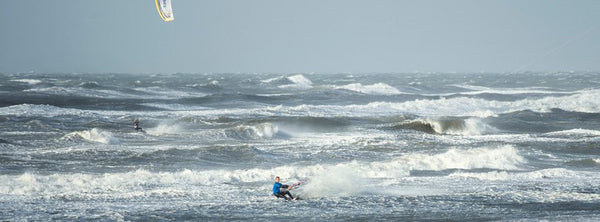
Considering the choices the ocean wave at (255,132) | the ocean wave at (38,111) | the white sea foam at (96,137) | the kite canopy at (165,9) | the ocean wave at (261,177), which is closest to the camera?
the ocean wave at (261,177)

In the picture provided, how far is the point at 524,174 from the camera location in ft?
70.8

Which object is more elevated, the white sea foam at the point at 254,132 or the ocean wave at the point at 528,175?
the white sea foam at the point at 254,132

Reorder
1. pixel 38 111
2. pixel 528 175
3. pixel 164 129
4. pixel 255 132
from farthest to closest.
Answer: pixel 38 111
pixel 164 129
pixel 255 132
pixel 528 175

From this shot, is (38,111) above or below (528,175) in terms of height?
above

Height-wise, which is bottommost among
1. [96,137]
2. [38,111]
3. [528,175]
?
[528,175]

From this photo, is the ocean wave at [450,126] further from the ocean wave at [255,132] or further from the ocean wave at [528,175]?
the ocean wave at [528,175]

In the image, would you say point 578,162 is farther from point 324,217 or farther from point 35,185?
point 35,185

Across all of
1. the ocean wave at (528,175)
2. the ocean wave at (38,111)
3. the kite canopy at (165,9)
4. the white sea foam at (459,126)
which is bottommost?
the white sea foam at (459,126)

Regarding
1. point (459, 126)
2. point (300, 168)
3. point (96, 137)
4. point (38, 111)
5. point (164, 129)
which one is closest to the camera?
point (300, 168)

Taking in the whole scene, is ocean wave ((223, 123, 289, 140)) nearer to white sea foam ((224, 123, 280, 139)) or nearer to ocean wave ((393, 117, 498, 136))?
white sea foam ((224, 123, 280, 139))

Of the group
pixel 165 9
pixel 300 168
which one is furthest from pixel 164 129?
pixel 300 168

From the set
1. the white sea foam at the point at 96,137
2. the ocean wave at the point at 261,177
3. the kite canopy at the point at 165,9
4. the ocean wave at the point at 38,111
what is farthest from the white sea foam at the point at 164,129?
the ocean wave at the point at 261,177

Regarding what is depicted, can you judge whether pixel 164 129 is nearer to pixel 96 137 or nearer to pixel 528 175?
pixel 96 137

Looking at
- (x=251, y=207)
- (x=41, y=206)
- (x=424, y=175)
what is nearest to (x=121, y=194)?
(x=41, y=206)
